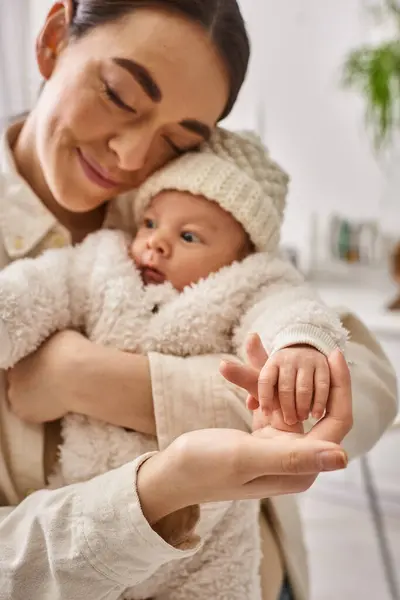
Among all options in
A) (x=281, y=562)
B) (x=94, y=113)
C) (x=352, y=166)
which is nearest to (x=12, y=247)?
(x=94, y=113)

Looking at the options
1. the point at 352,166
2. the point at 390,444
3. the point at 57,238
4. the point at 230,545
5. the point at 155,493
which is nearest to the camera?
the point at 155,493

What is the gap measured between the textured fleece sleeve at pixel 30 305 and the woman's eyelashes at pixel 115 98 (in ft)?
0.51

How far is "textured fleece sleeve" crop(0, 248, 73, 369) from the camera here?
542mm

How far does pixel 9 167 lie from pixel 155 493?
373mm

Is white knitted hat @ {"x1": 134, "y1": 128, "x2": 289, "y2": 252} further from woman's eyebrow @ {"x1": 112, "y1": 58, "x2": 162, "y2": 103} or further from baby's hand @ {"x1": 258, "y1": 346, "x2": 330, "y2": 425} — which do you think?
baby's hand @ {"x1": 258, "y1": 346, "x2": 330, "y2": 425}

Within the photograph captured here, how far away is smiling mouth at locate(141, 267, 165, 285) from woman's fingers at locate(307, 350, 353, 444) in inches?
9.0

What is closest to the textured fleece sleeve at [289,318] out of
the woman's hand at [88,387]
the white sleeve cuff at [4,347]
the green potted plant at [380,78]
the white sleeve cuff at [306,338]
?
the white sleeve cuff at [306,338]

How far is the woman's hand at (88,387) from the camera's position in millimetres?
547

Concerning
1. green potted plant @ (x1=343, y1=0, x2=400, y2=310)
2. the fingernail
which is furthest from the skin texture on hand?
green potted plant @ (x1=343, y1=0, x2=400, y2=310)

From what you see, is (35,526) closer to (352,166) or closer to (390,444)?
(390,444)

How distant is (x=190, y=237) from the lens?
614 millimetres

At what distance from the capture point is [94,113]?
1.88ft

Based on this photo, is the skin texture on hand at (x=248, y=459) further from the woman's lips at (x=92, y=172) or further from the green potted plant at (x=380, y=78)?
the green potted plant at (x=380, y=78)

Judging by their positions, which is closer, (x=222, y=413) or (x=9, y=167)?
(x=222, y=413)
